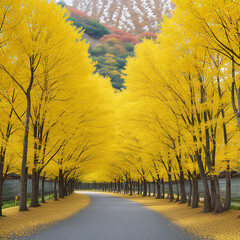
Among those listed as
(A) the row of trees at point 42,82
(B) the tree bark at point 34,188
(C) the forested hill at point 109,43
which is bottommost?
(B) the tree bark at point 34,188

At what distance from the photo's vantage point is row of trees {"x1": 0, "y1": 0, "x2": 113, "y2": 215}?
41.3 ft

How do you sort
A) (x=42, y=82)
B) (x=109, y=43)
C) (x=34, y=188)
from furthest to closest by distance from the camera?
1. (x=109, y=43)
2. (x=34, y=188)
3. (x=42, y=82)

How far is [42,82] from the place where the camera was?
51.6ft

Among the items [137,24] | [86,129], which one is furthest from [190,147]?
[137,24]

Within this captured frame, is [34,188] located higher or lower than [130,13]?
lower

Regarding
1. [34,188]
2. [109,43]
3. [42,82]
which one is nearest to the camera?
[42,82]

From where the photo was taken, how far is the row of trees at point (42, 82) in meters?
12.6

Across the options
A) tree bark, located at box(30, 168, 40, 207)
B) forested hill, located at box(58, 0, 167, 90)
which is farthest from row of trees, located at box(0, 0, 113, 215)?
forested hill, located at box(58, 0, 167, 90)

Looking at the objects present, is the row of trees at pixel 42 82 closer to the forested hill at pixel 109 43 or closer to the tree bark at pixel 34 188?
the tree bark at pixel 34 188

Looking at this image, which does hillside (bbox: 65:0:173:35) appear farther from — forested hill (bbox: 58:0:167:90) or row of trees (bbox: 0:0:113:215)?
row of trees (bbox: 0:0:113:215)

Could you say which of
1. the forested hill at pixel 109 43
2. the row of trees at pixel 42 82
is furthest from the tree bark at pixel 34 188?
the forested hill at pixel 109 43

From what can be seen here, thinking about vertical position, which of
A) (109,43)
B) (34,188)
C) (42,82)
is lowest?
(34,188)

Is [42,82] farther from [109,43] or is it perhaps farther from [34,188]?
[109,43]

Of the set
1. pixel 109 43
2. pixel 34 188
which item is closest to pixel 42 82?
pixel 34 188
